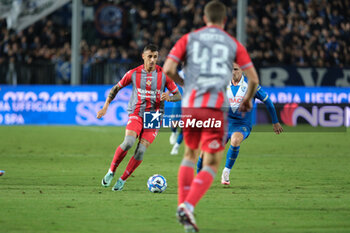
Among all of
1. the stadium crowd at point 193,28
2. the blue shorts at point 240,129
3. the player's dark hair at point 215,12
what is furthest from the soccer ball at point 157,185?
the stadium crowd at point 193,28

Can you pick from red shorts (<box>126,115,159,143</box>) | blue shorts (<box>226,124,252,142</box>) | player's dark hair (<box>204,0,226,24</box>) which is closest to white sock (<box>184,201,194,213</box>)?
player's dark hair (<box>204,0,226,24</box>)

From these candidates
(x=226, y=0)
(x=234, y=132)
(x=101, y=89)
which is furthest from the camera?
(x=226, y=0)

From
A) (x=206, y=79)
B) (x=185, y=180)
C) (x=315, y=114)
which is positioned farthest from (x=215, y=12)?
(x=315, y=114)

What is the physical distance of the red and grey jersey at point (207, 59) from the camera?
5.96 m

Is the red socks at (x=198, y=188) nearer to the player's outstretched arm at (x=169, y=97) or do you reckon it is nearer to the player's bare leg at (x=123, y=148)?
the player's outstretched arm at (x=169, y=97)

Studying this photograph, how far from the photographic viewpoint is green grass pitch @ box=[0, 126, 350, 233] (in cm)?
629

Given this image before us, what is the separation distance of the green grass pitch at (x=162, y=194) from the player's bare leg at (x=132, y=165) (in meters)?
0.13

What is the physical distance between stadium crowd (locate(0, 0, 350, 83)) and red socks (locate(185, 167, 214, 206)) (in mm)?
17007

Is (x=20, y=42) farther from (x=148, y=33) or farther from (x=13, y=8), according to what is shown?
(x=148, y=33)

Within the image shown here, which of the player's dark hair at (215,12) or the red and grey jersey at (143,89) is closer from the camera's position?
the player's dark hair at (215,12)

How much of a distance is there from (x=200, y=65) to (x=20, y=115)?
58.1 ft

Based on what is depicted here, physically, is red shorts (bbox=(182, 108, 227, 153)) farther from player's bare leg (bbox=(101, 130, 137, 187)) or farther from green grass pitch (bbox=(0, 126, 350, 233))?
player's bare leg (bbox=(101, 130, 137, 187))

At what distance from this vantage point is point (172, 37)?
2358cm

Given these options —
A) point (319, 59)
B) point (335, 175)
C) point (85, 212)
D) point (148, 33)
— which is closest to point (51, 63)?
point (148, 33)
